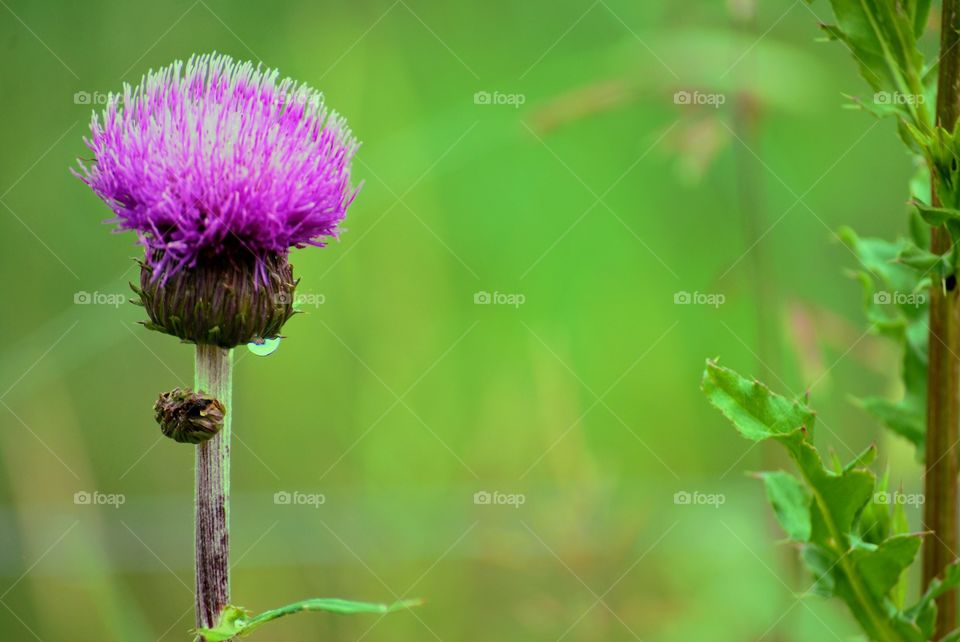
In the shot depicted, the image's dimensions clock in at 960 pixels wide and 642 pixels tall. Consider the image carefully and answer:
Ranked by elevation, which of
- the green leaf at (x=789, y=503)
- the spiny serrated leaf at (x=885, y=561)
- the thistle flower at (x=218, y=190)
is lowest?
the spiny serrated leaf at (x=885, y=561)

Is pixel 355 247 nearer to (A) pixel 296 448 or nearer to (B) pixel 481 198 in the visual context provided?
(B) pixel 481 198

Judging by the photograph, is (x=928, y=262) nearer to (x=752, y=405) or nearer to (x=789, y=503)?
(x=752, y=405)
